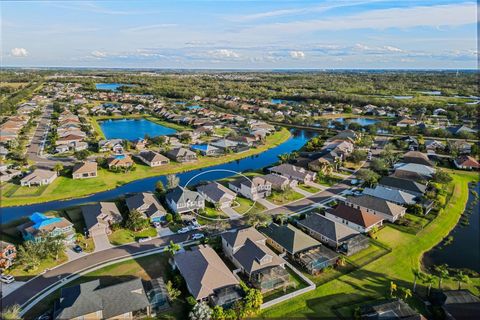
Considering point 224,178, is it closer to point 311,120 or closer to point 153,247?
point 153,247

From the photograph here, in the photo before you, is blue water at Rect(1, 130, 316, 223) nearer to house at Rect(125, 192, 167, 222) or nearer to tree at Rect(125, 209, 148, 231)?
house at Rect(125, 192, 167, 222)

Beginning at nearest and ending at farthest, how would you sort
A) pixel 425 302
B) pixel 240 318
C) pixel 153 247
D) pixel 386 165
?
pixel 240 318, pixel 425 302, pixel 153 247, pixel 386 165

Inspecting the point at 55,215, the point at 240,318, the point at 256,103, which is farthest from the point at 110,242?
the point at 256,103

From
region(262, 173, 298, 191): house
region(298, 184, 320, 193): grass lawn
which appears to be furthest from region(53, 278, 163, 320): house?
region(298, 184, 320, 193): grass lawn

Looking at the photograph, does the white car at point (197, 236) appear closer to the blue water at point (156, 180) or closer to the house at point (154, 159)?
the blue water at point (156, 180)

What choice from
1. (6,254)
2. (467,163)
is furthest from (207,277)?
(467,163)

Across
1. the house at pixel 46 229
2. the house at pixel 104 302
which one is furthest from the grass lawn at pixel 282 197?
the house at pixel 46 229
